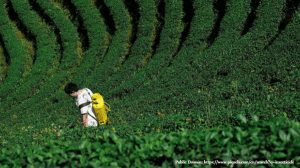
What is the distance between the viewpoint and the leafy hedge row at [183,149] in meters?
6.64

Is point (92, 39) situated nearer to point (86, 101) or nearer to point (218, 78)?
point (218, 78)

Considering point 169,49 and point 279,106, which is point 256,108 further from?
A: point 169,49

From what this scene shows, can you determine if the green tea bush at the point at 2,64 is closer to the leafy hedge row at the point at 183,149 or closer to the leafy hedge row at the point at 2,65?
the leafy hedge row at the point at 2,65

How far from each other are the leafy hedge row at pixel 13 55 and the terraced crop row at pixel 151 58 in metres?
0.06

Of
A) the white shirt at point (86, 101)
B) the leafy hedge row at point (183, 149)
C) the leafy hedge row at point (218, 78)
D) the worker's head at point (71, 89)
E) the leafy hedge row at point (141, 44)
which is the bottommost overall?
the leafy hedge row at point (183, 149)

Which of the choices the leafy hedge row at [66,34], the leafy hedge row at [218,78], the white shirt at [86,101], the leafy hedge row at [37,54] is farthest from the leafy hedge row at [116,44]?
the white shirt at [86,101]

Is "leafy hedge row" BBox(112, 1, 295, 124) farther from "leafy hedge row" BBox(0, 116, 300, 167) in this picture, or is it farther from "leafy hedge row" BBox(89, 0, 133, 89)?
"leafy hedge row" BBox(0, 116, 300, 167)

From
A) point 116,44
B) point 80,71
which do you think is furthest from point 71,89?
point 116,44

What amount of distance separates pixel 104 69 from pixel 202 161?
1811cm

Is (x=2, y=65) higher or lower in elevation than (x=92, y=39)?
lower

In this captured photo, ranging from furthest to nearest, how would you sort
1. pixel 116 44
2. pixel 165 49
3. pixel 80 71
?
1. pixel 116 44
2. pixel 80 71
3. pixel 165 49

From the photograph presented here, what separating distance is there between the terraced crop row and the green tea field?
56 mm

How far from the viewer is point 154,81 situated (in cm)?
2116

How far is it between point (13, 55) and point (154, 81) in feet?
35.9
